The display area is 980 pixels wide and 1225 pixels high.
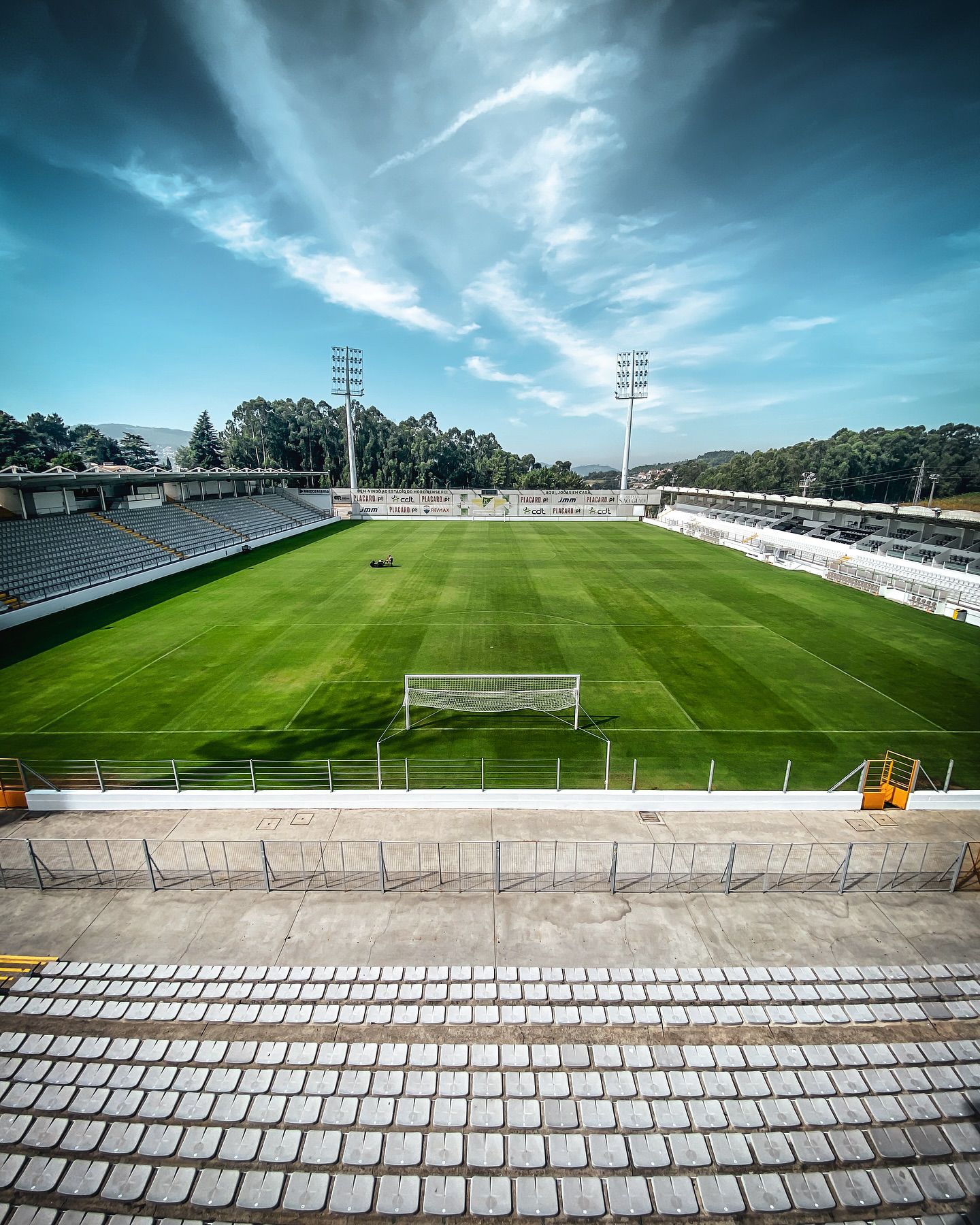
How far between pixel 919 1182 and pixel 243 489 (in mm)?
71945

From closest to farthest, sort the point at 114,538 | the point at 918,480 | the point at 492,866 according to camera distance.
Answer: the point at 492,866
the point at 114,538
the point at 918,480

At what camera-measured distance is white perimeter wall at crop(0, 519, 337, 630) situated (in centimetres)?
2667

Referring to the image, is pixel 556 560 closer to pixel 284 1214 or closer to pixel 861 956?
pixel 861 956

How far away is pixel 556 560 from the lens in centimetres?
4278

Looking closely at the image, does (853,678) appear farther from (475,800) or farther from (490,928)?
(490,928)

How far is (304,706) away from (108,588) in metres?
22.2

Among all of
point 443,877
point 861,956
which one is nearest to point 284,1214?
point 443,877

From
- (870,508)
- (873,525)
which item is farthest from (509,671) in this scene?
(873,525)

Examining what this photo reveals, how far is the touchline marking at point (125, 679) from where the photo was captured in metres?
17.3

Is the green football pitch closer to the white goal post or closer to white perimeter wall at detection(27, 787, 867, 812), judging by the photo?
the white goal post

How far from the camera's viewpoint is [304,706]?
1812cm

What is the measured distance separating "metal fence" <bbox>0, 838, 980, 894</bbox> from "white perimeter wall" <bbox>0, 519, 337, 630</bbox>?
2020cm

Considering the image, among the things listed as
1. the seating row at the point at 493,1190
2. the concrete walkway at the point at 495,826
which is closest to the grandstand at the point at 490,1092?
the seating row at the point at 493,1190

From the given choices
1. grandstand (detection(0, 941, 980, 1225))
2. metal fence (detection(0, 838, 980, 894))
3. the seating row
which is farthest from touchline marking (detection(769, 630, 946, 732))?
the seating row
